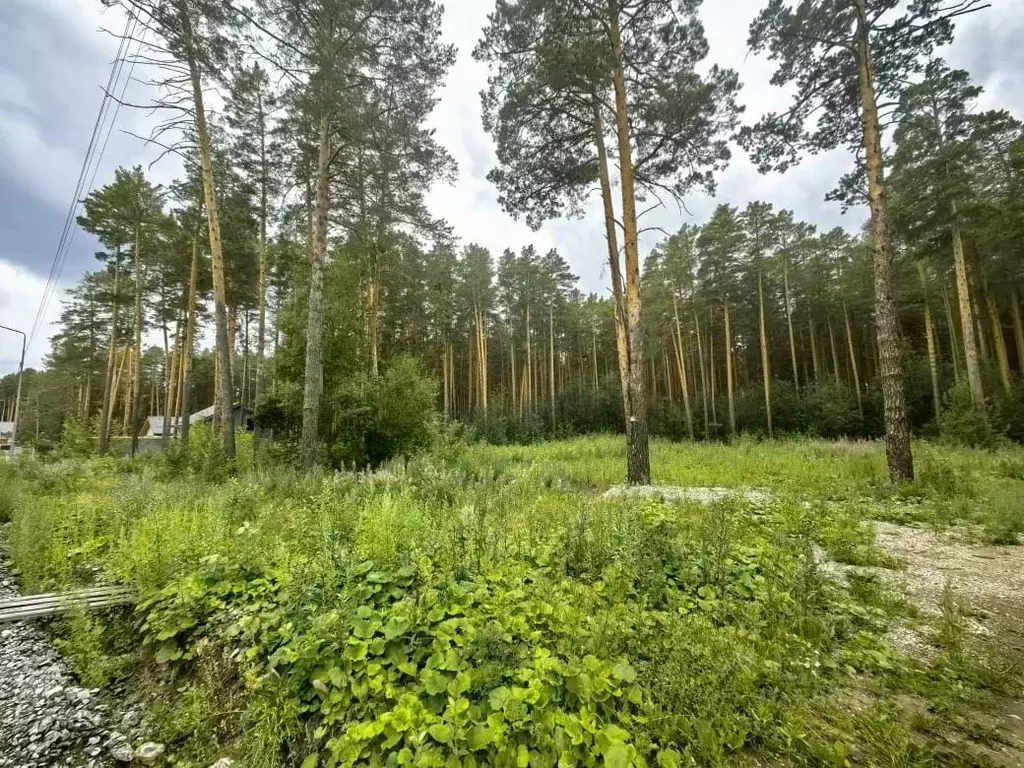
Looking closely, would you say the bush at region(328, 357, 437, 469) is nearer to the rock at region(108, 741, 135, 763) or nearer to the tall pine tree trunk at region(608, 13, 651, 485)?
the tall pine tree trunk at region(608, 13, 651, 485)

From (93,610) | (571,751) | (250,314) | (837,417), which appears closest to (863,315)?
(837,417)

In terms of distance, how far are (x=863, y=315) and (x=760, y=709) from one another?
3123 centimetres

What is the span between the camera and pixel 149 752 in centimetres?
207

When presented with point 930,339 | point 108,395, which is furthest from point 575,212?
point 108,395

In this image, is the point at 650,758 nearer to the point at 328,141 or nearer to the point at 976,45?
the point at 328,141

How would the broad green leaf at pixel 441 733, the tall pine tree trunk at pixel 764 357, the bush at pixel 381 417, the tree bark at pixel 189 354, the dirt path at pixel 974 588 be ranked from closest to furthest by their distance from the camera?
the broad green leaf at pixel 441 733
the dirt path at pixel 974 588
the bush at pixel 381 417
the tree bark at pixel 189 354
the tall pine tree trunk at pixel 764 357

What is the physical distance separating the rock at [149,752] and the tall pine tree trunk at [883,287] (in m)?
9.02

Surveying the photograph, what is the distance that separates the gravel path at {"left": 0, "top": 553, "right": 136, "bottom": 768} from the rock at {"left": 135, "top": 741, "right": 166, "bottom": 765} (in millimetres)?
90

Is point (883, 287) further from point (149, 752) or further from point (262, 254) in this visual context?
point (262, 254)

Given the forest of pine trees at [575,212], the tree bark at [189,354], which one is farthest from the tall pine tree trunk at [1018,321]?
the tree bark at [189,354]

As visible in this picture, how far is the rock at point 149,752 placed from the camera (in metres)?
2.04

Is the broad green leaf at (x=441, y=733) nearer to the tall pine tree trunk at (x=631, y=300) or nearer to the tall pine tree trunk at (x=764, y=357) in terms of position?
the tall pine tree trunk at (x=631, y=300)

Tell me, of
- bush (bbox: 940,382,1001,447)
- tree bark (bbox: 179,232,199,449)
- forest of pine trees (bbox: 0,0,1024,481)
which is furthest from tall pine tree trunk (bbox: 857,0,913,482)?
tree bark (bbox: 179,232,199,449)

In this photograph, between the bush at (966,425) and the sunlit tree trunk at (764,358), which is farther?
the sunlit tree trunk at (764,358)
